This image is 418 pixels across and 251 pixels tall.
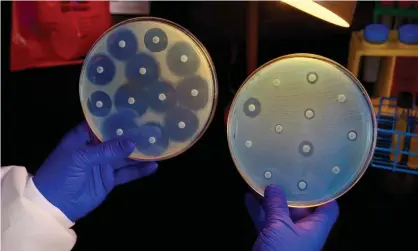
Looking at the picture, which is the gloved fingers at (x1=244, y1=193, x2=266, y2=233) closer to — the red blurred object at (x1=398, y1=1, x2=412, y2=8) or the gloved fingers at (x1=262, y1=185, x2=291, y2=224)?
the gloved fingers at (x1=262, y1=185, x2=291, y2=224)

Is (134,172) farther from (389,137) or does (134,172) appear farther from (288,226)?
(389,137)

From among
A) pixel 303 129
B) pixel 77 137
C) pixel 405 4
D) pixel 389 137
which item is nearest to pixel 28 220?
pixel 77 137

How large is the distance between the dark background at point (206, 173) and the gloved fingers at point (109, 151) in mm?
205

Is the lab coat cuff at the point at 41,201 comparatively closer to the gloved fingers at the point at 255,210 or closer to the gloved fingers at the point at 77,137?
the gloved fingers at the point at 77,137

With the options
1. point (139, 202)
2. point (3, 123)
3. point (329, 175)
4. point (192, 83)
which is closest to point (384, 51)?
point (329, 175)

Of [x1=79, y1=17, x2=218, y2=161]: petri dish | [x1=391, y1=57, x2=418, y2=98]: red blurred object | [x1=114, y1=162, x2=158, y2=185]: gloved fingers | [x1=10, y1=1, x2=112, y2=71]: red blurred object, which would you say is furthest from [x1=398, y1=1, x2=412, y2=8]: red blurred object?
[x1=10, y1=1, x2=112, y2=71]: red blurred object

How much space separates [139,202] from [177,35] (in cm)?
42

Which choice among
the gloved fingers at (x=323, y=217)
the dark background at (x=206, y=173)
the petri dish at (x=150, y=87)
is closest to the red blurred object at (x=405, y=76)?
the dark background at (x=206, y=173)

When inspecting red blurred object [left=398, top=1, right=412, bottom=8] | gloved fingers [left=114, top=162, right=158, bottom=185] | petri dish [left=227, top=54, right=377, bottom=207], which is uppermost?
red blurred object [left=398, top=1, right=412, bottom=8]

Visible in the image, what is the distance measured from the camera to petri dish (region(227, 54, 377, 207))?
1031 millimetres

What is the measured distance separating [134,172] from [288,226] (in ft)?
1.22

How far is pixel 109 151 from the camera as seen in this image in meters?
1.14

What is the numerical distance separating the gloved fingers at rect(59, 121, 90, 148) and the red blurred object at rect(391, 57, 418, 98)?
67cm

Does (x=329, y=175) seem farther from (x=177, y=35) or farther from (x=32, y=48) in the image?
(x=32, y=48)
